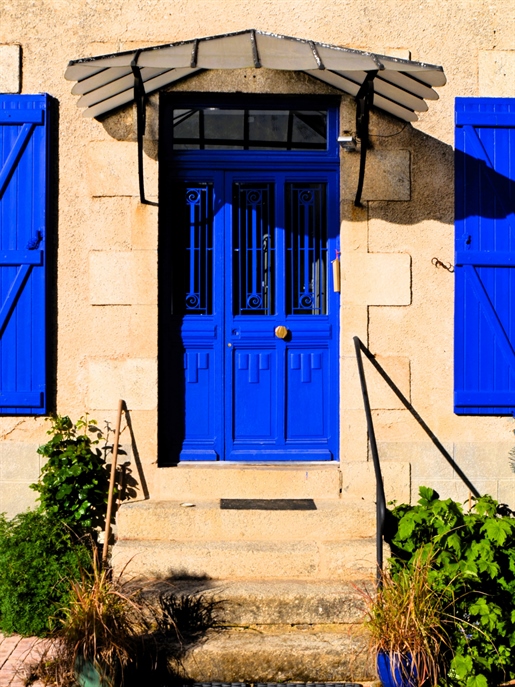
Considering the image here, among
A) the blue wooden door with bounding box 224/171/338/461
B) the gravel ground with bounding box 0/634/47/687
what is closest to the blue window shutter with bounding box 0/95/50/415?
the blue wooden door with bounding box 224/171/338/461

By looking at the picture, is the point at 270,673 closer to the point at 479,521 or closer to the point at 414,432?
the point at 479,521

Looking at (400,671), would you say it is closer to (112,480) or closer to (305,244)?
(112,480)

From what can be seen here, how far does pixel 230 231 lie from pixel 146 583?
248cm

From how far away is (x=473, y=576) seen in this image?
4316 mm

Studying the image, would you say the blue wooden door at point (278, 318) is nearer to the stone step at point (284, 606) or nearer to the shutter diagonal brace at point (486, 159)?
the shutter diagonal brace at point (486, 159)

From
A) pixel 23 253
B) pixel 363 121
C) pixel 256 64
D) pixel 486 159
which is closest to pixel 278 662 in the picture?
pixel 23 253

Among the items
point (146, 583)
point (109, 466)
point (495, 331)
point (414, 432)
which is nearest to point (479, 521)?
point (414, 432)

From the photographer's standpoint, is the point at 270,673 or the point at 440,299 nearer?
the point at 270,673

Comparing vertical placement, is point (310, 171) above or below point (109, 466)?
above

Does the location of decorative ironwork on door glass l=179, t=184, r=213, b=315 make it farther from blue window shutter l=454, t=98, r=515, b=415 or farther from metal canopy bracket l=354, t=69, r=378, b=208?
blue window shutter l=454, t=98, r=515, b=415

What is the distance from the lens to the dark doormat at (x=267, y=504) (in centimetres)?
539

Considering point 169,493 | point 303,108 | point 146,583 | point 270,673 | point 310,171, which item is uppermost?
point 303,108

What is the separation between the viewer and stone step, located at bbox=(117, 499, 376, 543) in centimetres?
531

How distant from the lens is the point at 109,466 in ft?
18.8
